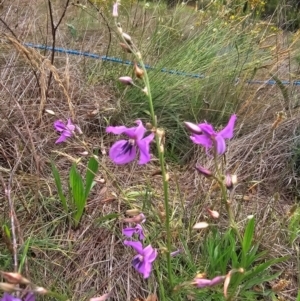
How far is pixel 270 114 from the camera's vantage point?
8.93 feet

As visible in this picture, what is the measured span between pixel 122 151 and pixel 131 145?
2 cm

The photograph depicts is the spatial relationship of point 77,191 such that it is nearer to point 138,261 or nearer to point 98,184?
point 98,184

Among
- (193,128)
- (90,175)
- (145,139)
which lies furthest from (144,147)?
(90,175)

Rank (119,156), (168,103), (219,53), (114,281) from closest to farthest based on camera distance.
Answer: (119,156) → (114,281) → (168,103) → (219,53)

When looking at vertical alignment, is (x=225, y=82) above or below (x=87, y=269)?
above

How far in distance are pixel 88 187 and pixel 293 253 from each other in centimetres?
72

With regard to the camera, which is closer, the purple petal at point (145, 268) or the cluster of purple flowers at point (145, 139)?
the cluster of purple flowers at point (145, 139)

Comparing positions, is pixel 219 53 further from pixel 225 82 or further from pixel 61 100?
pixel 61 100

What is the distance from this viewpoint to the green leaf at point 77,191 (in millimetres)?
1727

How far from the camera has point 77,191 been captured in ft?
5.74

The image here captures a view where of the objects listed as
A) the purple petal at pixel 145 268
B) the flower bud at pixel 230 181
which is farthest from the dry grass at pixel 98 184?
the flower bud at pixel 230 181

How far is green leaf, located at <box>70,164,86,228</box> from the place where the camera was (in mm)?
1727

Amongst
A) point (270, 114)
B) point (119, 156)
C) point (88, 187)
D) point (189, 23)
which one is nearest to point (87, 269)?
point (88, 187)

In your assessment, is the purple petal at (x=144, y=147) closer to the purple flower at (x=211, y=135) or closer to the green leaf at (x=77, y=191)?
the purple flower at (x=211, y=135)
